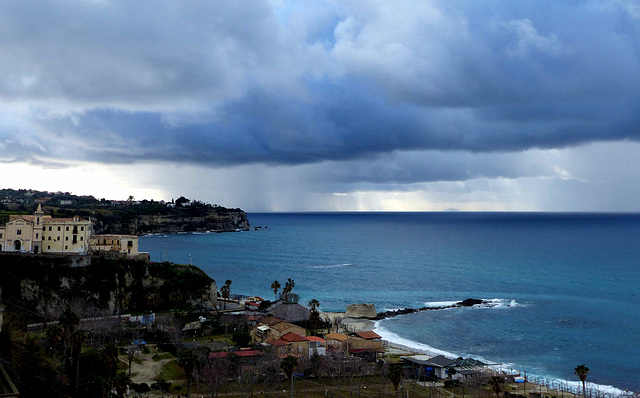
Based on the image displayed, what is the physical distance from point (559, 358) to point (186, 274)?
194 ft

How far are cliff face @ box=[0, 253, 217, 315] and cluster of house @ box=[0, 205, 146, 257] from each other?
248 inches

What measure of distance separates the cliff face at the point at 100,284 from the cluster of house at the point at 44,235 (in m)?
6.31

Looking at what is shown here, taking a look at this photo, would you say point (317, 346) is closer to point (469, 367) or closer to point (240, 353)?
point (240, 353)

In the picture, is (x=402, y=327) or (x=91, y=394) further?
(x=402, y=327)

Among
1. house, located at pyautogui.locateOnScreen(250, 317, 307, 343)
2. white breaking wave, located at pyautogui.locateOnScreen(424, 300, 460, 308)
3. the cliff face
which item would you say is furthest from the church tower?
white breaking wave, located at pyautogui.locateOnScreen(424, 300, 460, 308)

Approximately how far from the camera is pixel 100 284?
7412 cm

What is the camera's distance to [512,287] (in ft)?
380

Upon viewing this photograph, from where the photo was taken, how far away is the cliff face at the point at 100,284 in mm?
69125

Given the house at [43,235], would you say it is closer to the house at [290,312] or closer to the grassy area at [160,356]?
the grassy area at [160,356]

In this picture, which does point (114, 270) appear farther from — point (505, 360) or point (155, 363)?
point (505, 360)

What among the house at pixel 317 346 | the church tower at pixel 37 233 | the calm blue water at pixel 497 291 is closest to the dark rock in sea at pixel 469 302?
the calm blue water at pixel 497 291

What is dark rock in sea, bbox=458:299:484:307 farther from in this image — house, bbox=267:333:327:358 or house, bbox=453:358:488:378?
house, bbox=267:333:327:358

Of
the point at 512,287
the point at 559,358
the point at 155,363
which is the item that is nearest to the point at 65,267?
the point at 155,363

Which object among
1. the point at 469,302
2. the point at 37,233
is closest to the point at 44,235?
the point at 37,233
